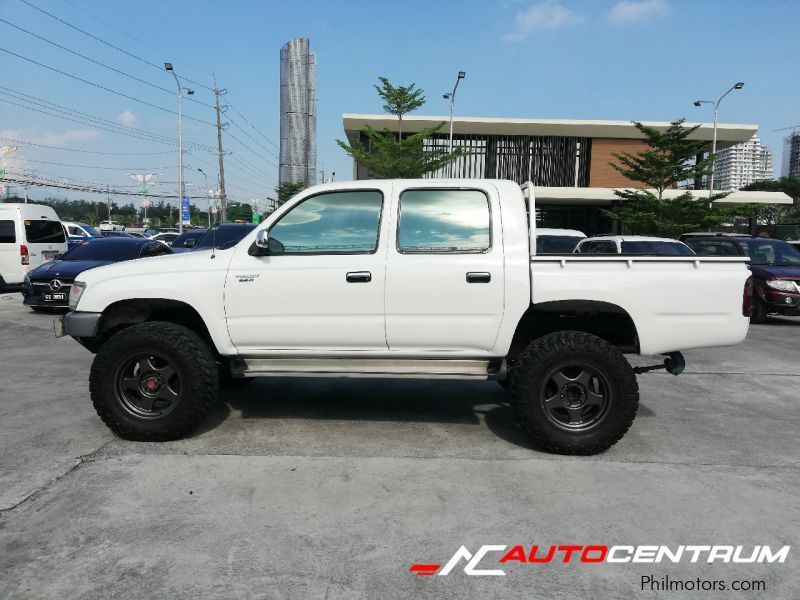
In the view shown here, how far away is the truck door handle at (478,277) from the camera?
14.1 feet

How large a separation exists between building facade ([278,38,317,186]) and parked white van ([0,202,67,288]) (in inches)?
1874

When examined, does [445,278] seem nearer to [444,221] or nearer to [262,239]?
[444,221]

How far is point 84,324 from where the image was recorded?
178 inches

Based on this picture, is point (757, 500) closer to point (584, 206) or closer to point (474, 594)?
point (474, 594)

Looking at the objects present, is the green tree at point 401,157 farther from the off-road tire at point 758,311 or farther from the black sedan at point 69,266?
the off-road tire at point 758,311

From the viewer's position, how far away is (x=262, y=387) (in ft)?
20.7

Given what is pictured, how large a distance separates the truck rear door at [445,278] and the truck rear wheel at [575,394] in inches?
15.6

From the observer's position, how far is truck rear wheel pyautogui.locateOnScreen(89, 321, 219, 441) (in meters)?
4.40

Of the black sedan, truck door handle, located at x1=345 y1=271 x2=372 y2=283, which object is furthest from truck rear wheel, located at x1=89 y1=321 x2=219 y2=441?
the black sedan

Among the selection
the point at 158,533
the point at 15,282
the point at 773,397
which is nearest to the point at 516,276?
the point at 158,533

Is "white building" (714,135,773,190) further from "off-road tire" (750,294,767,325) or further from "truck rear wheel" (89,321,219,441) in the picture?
"truck rear wheel" (89,321,219,441)

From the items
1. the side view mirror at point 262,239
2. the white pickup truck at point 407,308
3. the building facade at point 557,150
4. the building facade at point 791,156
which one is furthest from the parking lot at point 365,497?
the building facade at point 791,156

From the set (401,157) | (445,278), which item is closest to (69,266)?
(445,278)

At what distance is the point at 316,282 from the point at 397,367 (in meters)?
0.87
